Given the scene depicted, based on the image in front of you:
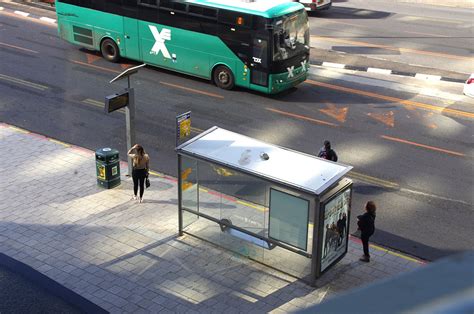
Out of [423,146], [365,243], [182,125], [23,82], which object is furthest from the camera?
[23,82]

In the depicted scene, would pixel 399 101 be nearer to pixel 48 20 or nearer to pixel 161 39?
pixel 161 39

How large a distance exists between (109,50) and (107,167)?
11.6 metres

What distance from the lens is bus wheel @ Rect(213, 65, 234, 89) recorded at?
22198 mm

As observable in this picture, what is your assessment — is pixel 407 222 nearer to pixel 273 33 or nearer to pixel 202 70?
pixel 273 33

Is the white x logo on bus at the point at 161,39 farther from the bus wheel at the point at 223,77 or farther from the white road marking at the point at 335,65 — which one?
the white road marking at the point at 335,65

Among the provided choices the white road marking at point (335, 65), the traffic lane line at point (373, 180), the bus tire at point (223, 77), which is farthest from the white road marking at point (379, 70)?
the traffic lane line at point (373, 180)

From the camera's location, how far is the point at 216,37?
72.1 ft

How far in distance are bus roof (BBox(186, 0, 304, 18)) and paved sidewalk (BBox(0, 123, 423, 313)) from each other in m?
7.58

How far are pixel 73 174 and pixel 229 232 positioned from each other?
5.41m

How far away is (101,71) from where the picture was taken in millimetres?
24453

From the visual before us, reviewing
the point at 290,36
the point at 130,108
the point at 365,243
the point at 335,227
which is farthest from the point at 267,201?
the point at 290,36

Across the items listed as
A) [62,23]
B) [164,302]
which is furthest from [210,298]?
[62,23]

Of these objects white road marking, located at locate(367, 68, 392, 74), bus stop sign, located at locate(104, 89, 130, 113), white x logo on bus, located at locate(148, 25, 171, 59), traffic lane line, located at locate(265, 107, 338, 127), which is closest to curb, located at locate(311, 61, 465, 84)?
white road marking, located at locate(367, 68, 392, 74)

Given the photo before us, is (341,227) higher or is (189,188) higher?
(189,188)
